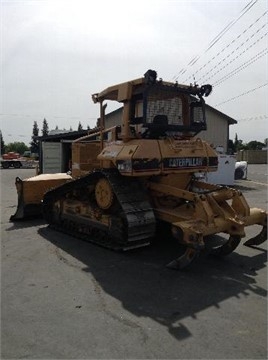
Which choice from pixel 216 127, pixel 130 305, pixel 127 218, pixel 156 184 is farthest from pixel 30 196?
pixel 216 127

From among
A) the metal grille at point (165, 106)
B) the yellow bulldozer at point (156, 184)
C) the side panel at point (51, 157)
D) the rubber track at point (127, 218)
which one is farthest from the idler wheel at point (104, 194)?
the side panel at point (51, 157)

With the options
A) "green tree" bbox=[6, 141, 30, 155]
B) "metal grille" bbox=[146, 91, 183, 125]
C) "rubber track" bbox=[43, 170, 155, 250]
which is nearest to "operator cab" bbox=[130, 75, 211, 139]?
"metal grille" bbox=[146, 91, 183, 125]

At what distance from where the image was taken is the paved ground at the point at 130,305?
366cm

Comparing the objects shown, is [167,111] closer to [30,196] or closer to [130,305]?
[130,305]

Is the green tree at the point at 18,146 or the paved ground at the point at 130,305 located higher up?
the green tree at the point at 18,146

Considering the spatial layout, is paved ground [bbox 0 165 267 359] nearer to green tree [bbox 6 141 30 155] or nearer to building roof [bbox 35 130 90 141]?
building roof [bbox 35 130 90 141]

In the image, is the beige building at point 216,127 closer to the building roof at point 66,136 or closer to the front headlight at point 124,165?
the building roof at point 66,136

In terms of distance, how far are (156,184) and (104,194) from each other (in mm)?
901

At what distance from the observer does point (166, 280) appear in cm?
533

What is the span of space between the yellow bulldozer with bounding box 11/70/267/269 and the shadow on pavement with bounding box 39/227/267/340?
10.5 inches

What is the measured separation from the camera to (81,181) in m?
7.57

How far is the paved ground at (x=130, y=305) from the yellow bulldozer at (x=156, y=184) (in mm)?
439

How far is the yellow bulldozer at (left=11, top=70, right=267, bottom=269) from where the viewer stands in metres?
6.03

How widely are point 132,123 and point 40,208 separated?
4114 millimetres
